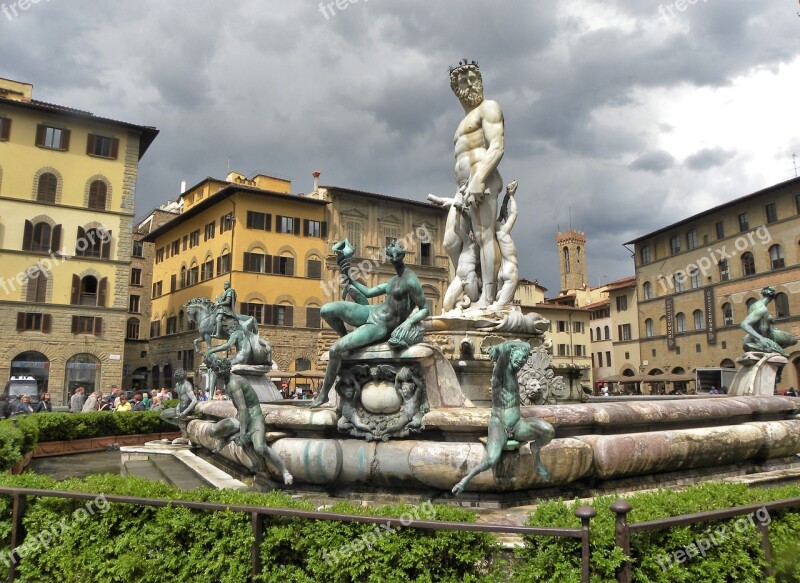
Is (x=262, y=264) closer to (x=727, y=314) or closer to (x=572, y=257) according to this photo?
(x=727, y=314)

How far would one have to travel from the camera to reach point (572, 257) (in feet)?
370

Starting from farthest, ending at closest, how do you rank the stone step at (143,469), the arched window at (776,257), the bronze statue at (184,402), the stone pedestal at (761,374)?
the arched window at (776,257) → the bronze statue at (184,402) → the stone pedestal at (761,374) → the stone step at (143,469)

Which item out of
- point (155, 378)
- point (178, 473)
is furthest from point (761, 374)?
point (155, 378)

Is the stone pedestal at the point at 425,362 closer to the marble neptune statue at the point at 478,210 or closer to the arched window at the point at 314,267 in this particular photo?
the marble neptune statue at the point at 478,210

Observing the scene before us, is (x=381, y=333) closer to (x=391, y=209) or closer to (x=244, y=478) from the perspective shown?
(x=244, y=478)

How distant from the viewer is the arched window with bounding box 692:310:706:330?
166ft

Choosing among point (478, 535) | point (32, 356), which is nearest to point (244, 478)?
point (478, 535)

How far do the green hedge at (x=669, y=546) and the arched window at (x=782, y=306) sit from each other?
4524 centimetres

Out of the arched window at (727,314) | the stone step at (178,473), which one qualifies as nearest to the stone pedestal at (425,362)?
the stone step at (178,473)

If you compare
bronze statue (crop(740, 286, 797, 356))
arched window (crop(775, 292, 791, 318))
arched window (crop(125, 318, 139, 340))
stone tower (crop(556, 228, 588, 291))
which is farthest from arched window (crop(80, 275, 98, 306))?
stone tower (crop(556, 228, 588, 291))

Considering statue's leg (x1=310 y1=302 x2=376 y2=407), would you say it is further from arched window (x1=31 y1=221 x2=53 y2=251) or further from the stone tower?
the stone tower

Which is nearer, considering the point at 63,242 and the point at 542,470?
the point at 542,470

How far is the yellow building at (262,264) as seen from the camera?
141 ft

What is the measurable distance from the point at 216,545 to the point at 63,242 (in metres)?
37.9
